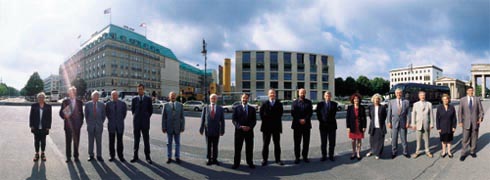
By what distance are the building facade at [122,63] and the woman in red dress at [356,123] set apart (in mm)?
79633

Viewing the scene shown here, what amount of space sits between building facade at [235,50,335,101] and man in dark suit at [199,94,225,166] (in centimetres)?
6072

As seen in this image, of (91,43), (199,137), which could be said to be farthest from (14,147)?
(91,43)

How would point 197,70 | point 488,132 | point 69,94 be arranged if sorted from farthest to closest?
point 197,70, point 488,132, point 69,94

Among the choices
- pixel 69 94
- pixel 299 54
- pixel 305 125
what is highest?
pixel 299 54

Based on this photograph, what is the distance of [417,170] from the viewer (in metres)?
5.45

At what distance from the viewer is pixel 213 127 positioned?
19.9ft

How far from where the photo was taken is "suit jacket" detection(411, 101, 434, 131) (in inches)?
266

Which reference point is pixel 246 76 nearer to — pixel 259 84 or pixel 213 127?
pixel 259 84

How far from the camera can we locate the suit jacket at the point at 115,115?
631 cm

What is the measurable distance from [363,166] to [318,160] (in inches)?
40.9

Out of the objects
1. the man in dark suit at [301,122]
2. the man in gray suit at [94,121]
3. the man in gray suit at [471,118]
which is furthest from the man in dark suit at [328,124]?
the man in gray suit at [94,121]

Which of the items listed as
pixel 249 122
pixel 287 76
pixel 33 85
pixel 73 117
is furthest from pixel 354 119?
pixel 33 85

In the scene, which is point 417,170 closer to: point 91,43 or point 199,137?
point 199,137

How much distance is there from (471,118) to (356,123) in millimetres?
3120
